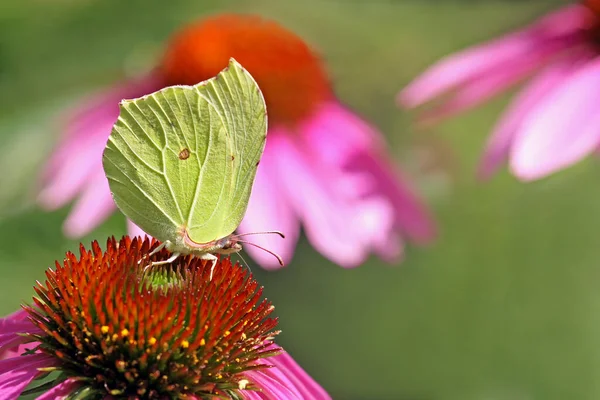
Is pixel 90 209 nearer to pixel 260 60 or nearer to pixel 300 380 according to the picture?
pixel 260 60

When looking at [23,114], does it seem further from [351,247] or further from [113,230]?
[351,247]

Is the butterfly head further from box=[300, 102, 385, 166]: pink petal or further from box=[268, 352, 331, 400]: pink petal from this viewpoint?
box=[300, 102, 385, 166]: pink petal

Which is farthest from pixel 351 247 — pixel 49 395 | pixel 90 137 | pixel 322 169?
pixel 49 395

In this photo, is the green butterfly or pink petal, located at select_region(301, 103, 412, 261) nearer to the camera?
the green butterfly

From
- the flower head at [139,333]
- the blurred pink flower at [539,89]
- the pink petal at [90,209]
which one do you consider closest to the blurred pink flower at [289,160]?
the pink petal at [90,209]

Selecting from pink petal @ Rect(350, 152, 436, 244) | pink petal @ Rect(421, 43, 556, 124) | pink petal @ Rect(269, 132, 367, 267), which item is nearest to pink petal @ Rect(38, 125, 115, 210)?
pink petal @ Rect(269, 132, 367, 267)

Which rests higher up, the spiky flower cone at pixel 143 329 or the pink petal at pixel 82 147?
the pink petal at pixel 82 147

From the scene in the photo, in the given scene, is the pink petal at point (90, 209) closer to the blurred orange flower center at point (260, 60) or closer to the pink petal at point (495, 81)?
the blurred orange flower center at point (260, 60)
